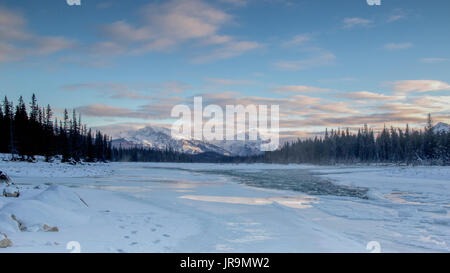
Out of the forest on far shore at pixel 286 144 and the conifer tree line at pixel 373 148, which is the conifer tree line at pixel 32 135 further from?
the conifer tree line at pixel 373 148

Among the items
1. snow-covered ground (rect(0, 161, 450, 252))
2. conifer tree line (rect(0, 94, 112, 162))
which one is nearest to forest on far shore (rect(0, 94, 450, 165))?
conifer tree line (rect(0, 94, 112, 162))

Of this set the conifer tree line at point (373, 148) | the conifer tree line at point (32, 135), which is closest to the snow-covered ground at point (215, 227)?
the conifer tree line at point (32, 135)

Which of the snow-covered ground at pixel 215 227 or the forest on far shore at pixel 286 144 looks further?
the forest on far shore at pixel 286 144

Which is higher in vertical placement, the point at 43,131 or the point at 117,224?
the point at 43,131

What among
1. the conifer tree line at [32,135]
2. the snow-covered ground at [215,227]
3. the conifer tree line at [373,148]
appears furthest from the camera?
the conifer tree line at [373,148]

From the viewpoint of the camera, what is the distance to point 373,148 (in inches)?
4540

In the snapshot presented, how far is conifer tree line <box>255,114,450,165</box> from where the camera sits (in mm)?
90688

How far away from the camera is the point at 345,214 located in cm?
1168

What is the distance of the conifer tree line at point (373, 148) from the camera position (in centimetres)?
9069

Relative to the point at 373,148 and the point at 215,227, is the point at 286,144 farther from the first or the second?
the point at 215,227

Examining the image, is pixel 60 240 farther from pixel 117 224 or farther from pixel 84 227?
pixel 117 224

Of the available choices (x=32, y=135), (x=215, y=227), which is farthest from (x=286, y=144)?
(x=215, y=227)
